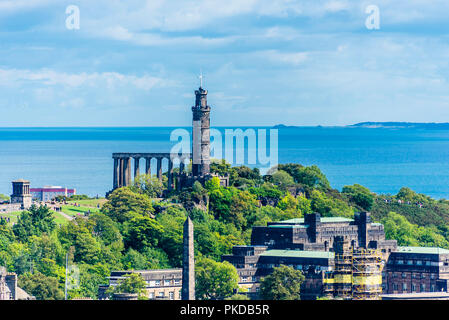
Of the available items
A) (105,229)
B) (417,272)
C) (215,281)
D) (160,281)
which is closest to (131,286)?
(160,281)

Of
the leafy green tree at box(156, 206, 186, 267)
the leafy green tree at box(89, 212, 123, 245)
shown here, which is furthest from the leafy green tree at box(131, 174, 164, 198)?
the leafy green tree at box(89, 212, 123, 245)

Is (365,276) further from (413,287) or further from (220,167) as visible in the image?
(220,167)

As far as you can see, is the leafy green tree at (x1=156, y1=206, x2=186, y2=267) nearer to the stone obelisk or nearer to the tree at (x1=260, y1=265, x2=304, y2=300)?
the tree at (x1=260, y1=265, x2=304, y2=300)

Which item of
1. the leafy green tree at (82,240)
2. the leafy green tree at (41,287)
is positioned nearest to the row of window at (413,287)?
the leafy green tree at (82,240)

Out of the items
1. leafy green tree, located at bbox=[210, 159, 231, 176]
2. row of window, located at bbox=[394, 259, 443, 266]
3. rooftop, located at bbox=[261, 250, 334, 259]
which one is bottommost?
row of window, located at bbox=[394, 259, 443, 266]

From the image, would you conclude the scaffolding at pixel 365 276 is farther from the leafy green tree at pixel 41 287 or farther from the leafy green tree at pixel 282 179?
the leafy green tree at pixel 282 179
